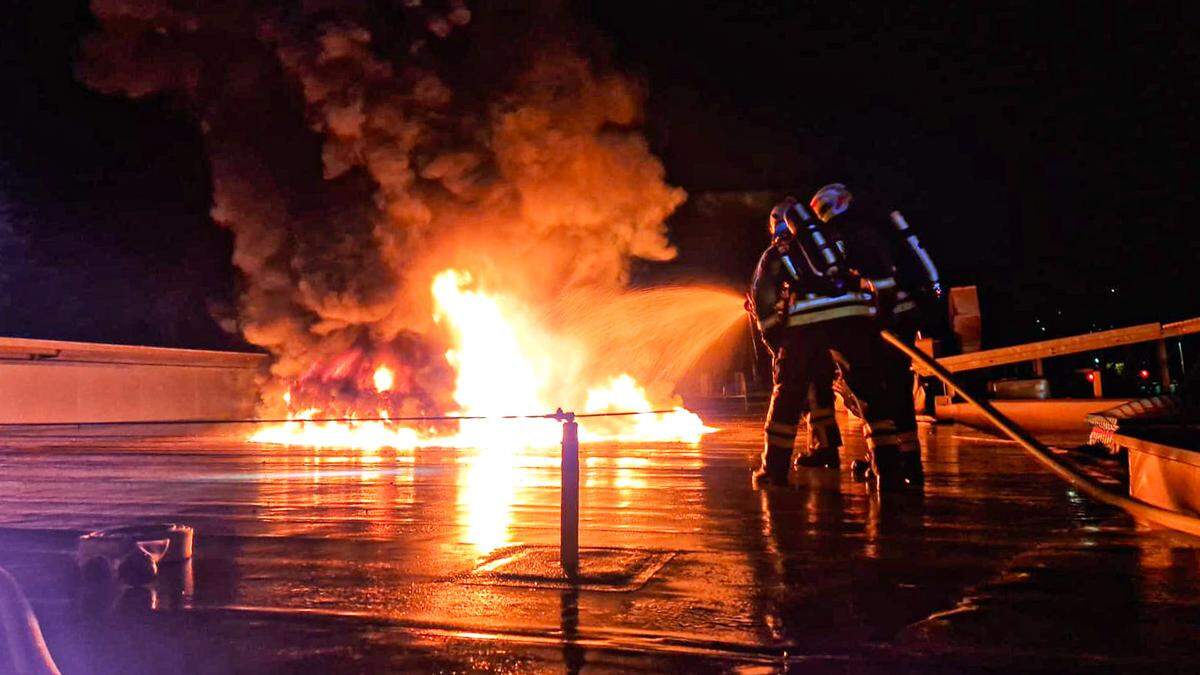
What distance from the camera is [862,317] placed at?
6.89 meters

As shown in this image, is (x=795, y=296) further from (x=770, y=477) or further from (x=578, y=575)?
(x=578, y=575)

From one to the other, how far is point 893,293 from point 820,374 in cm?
88

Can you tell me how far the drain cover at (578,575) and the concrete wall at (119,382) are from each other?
17.9 metres

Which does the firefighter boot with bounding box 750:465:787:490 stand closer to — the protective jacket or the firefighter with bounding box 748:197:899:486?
the firefighter with bounding box 748:197:899:486

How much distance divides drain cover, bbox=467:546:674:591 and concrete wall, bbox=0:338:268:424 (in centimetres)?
1794

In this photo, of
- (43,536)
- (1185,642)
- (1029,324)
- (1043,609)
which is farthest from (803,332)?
(1029,324)

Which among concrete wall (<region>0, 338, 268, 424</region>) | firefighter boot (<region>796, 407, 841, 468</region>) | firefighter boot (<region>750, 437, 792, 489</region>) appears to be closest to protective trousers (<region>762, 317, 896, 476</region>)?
firefighter boot (<region>750, 437, 792, 489</region>)

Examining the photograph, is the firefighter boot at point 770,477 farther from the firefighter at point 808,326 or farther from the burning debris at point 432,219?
the burning debris at point 432,219

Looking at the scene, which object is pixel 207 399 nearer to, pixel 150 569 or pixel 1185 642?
pixel 150 569

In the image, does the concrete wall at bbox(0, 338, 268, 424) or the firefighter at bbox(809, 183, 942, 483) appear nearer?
the firefighter at bbox(809, 183, 942, 483)

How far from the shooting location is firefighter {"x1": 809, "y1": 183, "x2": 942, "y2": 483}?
6.88 meters

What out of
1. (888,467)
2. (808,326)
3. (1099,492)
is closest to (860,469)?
(888,467)

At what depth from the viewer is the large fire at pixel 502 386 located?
1681 centimetres

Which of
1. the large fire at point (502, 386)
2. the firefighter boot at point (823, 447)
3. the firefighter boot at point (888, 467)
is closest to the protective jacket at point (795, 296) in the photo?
the firefighter boot at point (888, 467)
